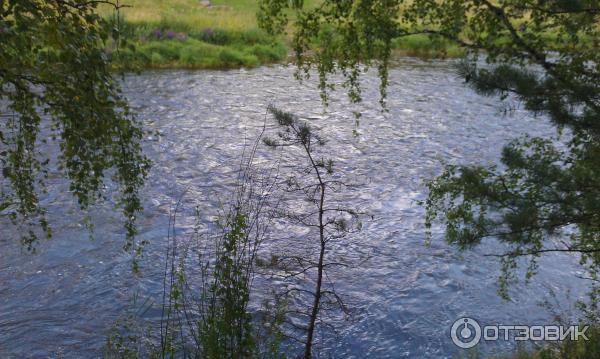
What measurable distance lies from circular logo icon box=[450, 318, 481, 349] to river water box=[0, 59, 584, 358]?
4.9 inches

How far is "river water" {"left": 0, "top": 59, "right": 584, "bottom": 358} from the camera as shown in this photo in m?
8.96

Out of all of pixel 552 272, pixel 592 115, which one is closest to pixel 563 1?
pixel 592 115

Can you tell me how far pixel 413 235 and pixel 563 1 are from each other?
7390 millimetres

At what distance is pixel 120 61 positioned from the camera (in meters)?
5.37

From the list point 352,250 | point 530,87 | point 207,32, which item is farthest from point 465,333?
point 207,32

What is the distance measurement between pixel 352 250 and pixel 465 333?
3202 mm

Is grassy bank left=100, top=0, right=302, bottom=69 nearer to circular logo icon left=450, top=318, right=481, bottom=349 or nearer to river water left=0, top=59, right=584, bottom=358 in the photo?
river water left=0, top=59, right=584, bottom=358

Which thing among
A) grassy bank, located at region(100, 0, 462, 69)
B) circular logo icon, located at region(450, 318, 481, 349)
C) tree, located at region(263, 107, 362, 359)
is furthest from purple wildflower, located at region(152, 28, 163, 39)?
circular logo icon, located at region(450, 318, 481, 349)

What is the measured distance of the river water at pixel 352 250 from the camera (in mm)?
8961

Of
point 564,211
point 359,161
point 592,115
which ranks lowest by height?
point 359,161

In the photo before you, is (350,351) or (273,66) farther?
(273,66)

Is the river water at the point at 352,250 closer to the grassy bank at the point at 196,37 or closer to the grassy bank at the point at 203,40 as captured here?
the grassy bank at the point at 203,40

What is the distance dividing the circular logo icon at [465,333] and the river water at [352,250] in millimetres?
125

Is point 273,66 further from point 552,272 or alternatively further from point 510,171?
point 510,171
